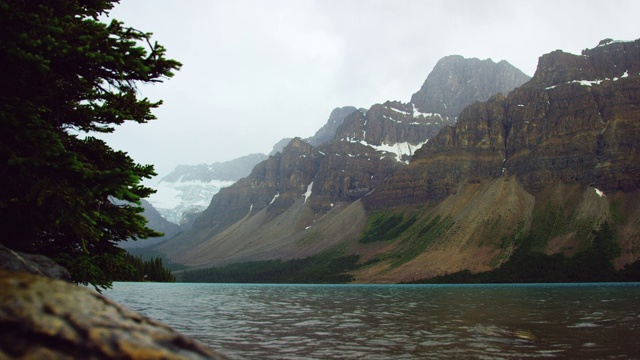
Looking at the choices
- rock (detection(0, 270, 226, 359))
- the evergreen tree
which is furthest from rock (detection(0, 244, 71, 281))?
rock (detection(0, 270, 226, 359))

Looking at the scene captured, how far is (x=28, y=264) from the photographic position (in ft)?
29.8

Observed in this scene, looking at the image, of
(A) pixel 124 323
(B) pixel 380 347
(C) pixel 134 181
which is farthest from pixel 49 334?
(B) pixel 380 347

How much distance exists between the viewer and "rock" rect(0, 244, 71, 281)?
27.8 feet

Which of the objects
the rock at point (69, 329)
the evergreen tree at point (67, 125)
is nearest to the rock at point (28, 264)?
the evergreen tree at point (67, 125)

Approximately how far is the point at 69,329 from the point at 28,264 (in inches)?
208

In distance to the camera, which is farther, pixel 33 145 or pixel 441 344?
pixel 441 344

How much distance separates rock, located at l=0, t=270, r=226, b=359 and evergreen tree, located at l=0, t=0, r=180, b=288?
529cm

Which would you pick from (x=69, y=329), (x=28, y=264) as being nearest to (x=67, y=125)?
(x=28, y=264)

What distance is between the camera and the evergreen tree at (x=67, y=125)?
9.94 meters

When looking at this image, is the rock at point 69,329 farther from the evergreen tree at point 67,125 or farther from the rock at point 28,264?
the evergreen tree at point 67,125

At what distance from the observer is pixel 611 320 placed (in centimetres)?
3853

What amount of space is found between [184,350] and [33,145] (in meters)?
7.34

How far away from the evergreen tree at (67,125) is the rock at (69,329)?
5.29 meters

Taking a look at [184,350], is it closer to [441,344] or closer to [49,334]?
[49,334]
